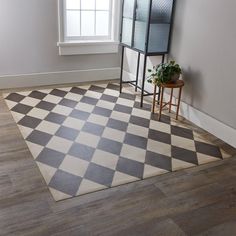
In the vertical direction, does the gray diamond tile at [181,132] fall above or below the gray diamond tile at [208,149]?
below

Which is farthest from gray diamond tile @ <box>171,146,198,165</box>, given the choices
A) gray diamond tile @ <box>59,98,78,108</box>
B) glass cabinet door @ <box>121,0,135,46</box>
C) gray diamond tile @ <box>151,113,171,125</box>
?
glass cabinet door @ <box>121,0,135,46</box>

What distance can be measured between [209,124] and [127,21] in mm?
1633

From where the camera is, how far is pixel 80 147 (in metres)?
2.58

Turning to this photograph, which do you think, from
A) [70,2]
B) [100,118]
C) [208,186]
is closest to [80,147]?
[100,118]

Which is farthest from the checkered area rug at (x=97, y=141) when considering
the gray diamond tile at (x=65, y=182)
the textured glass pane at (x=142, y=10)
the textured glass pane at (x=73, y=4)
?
the textured glass pane at (x=73, y=4)

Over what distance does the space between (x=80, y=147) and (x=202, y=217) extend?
1.17 meters

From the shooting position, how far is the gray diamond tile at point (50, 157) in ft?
7.64

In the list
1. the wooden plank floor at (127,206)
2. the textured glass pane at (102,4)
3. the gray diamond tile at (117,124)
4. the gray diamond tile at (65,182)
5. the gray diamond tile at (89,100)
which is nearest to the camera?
the wooden plank floor at (127,206)

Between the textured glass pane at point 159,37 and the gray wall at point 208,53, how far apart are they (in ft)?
0.29

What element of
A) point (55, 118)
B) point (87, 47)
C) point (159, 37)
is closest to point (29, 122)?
point (55, 118)

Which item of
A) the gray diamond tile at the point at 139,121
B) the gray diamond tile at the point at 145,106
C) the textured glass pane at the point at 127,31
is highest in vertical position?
the textured glass pane at the point at 127,31

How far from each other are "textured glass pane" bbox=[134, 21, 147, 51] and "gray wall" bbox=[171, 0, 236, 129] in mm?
336

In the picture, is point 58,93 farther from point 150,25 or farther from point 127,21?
point 150,25

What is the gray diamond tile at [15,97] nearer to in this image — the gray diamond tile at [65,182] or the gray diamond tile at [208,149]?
the gray diamond tile at [65,182]
